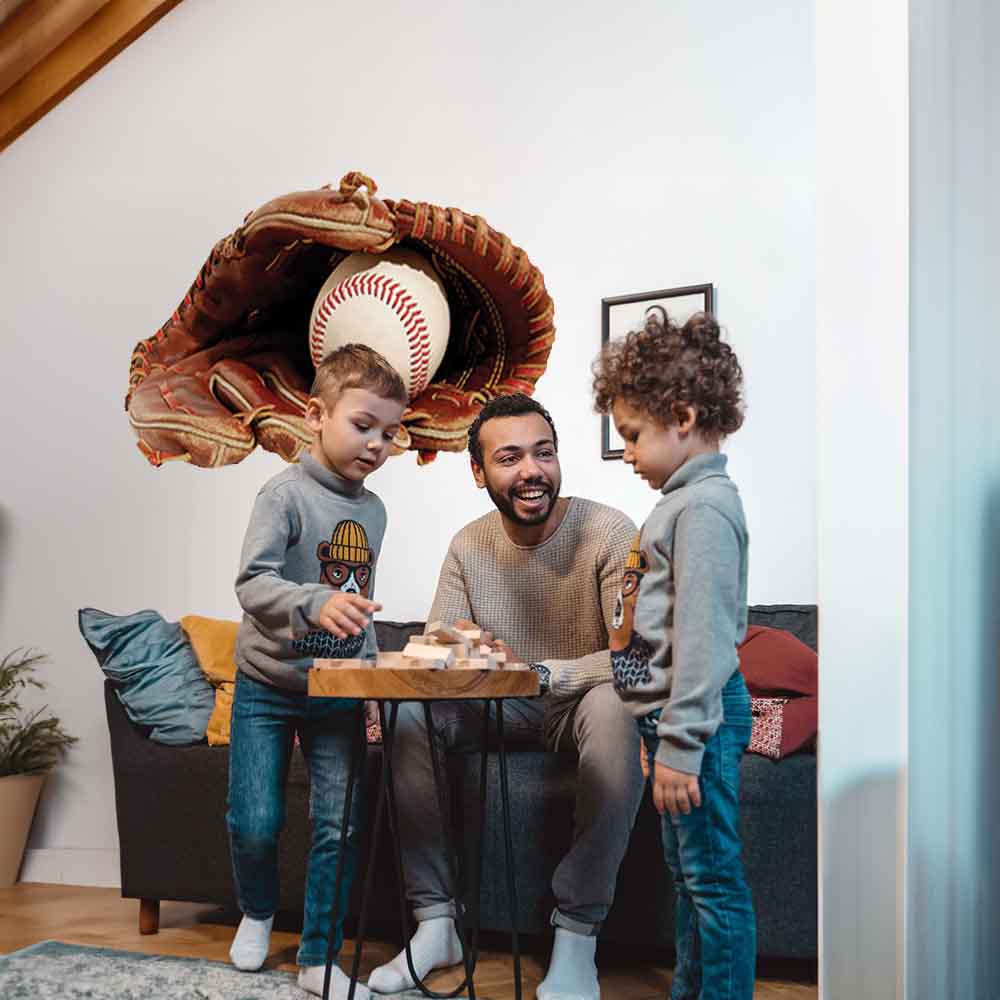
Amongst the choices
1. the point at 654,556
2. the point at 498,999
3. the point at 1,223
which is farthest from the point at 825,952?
the point at 1,223

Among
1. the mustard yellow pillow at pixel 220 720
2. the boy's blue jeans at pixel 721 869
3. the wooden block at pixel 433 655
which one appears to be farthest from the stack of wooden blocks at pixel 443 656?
the mustard yellow pillow at pixel 220 720

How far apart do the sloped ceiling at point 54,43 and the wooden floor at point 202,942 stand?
2.40 metres

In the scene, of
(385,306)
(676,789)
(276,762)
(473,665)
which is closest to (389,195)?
(385,306)

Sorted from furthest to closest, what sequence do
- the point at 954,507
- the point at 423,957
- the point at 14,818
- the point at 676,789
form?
1. the point at 14,818
2. the point at 423,957
3. the point at 676,789
4. the point at 954,507

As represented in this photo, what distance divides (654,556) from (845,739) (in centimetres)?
39

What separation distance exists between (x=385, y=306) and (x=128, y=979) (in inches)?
46.8

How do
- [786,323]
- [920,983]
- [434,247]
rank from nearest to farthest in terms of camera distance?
[920,983] → [434,247] → [786,323]

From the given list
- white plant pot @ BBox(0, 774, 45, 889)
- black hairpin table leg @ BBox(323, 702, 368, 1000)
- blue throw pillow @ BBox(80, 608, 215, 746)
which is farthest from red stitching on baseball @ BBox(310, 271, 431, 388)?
white plant pot @ BBox(0, 774, 45, 889)

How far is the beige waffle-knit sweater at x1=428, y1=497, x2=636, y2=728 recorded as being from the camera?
1.89 m

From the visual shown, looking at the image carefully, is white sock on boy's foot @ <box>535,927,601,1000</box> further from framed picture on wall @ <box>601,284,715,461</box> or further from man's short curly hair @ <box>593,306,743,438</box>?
framed picture on wall @ <box>601,284,715,461</box>

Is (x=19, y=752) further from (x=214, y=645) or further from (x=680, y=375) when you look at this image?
(x=680, y=375)

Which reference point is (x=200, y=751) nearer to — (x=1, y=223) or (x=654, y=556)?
(x=654, y=556)

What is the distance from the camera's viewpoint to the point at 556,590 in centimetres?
195

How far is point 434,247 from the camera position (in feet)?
5.31
